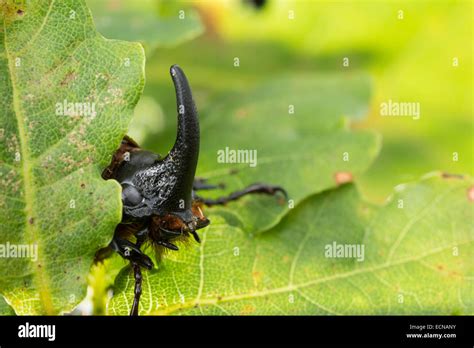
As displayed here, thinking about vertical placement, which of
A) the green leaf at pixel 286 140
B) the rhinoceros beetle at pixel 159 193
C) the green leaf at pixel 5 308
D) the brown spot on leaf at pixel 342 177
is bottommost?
the green leaf at pixel 5 308

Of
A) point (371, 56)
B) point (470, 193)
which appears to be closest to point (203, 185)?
point (470, 193)

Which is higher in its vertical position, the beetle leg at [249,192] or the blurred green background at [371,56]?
the blurred green background at [371,56]

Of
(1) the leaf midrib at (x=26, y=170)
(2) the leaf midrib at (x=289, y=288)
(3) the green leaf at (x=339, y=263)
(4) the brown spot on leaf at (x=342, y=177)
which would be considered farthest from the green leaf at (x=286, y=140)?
(1) the leaf midrib at (x=26, y=170)

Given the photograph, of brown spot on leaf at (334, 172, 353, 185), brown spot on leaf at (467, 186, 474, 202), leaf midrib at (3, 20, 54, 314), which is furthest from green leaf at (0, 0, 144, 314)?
brown spot on leaf at (467, 186, 474, 202)

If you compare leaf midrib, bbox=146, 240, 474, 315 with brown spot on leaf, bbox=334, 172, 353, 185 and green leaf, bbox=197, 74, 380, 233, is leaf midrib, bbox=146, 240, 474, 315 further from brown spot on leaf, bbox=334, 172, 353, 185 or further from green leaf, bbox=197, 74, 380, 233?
brown spot on leaf, bbox=334, 172, 353, 185

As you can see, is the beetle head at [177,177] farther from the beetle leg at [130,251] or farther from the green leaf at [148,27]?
the green leaf at [148,27]

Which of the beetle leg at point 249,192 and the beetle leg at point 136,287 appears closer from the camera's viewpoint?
the beetle leg at point 136,287
